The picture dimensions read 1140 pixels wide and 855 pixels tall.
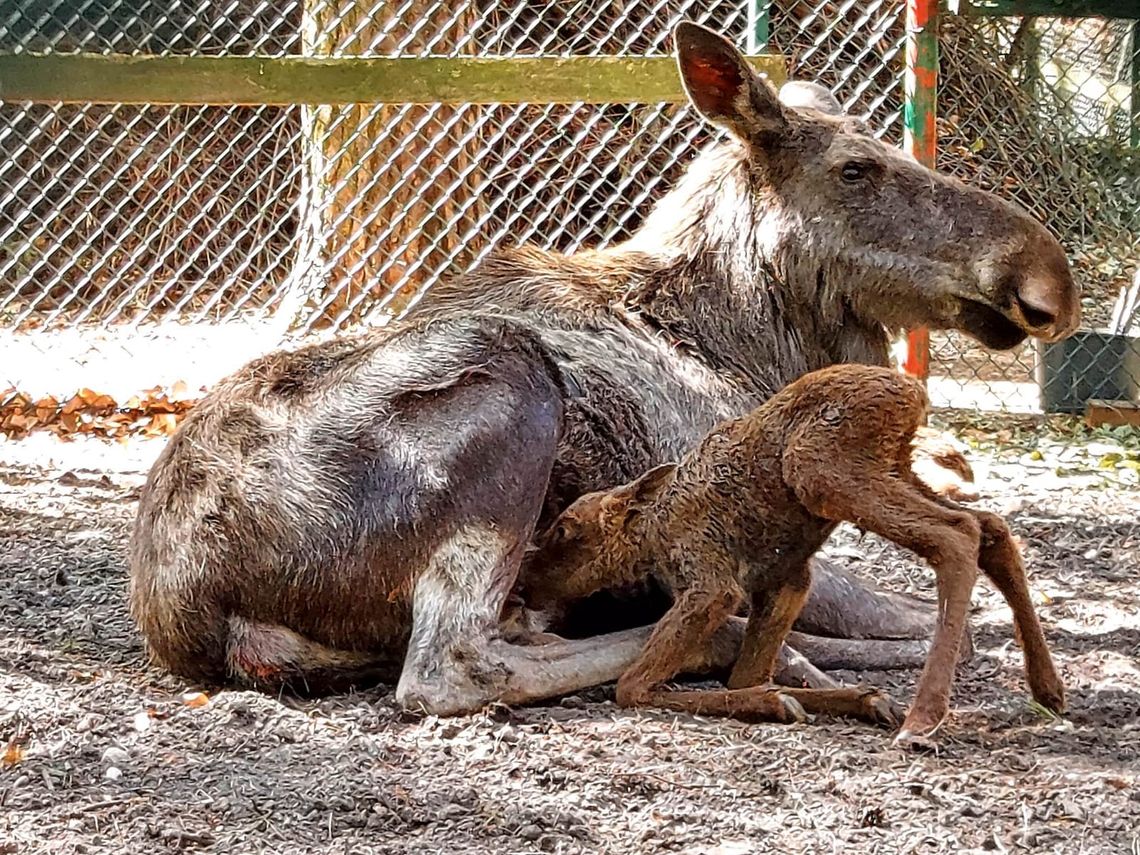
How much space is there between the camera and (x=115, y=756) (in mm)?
3621

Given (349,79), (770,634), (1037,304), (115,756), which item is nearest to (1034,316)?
(1037,304)

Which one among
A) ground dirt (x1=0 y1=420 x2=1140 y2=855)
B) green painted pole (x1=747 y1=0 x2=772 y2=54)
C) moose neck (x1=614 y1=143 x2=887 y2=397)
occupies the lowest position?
ground dirt (x1=0 y1=420 x2=1140 y2=855)

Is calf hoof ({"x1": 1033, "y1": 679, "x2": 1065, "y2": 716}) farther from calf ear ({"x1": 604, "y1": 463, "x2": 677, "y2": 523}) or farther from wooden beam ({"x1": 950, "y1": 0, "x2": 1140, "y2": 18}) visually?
wooden beam ({"x1": 950, "y1": 0, "x2": 1140, "y2": 18})

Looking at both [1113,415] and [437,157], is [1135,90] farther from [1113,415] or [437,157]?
[437,157]

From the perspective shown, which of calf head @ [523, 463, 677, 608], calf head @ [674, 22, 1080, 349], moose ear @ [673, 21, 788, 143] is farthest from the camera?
moose ear @ [673, 21, 788, 143]

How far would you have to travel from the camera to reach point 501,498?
422 centimetres

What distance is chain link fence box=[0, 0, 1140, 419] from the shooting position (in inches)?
348

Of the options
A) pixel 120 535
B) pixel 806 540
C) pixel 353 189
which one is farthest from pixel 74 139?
pixel 806 540

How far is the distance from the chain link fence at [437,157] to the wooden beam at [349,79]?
847mm

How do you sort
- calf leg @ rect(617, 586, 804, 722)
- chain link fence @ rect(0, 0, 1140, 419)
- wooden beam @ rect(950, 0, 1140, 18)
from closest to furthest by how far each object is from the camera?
calf leg @ rect(617, 586, 804, 722) < chain link fence @ rect(0, 0, 1140, 419) < wooden beam @ rect(950, 0, 1140, 18)

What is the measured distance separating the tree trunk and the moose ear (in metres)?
3.77

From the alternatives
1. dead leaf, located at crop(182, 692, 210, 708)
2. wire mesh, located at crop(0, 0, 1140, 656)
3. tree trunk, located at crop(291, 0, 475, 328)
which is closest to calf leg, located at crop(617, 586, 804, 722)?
dead leaf, located at crop(182, 692, 210, 708)

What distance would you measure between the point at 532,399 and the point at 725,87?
1320mm

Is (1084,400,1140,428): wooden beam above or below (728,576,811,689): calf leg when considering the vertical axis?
above
